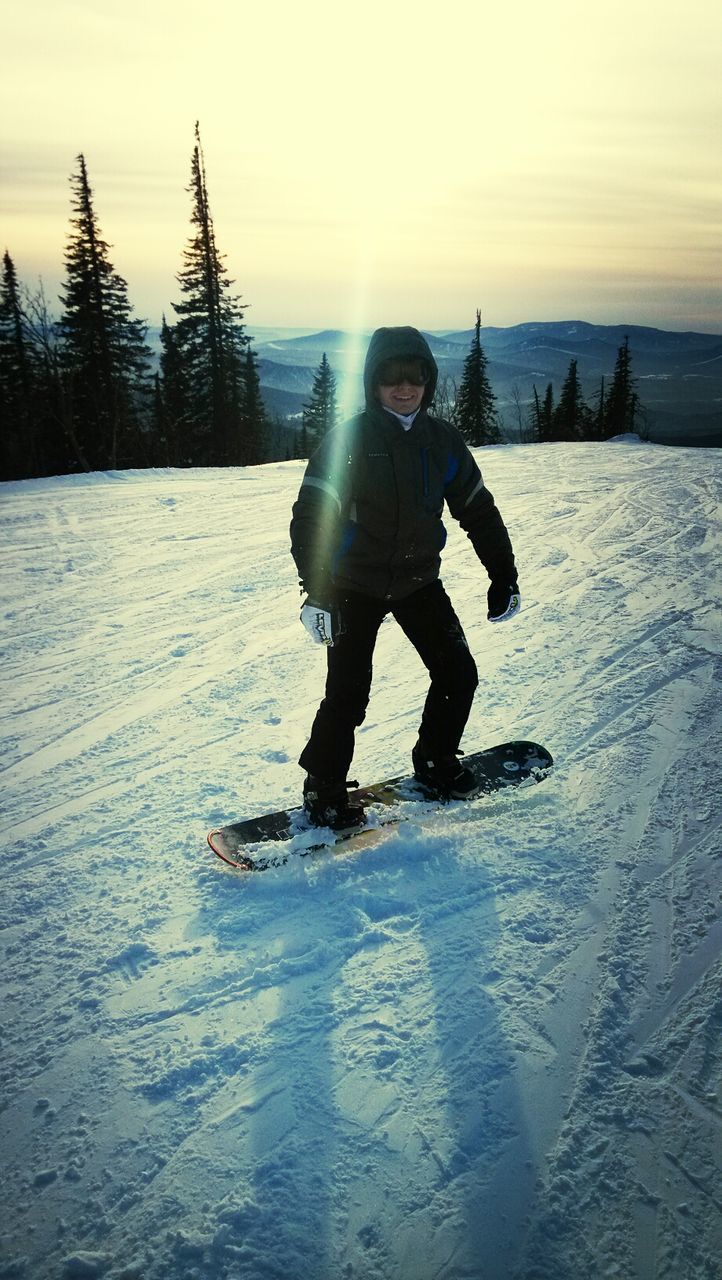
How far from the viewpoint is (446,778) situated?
3211mm

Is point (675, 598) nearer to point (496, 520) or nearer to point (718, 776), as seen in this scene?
point (718, 776)

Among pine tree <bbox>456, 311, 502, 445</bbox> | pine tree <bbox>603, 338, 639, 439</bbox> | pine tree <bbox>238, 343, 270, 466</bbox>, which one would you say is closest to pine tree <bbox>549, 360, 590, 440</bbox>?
pine tree <bbox>603, 338, 639, 439</bbox>

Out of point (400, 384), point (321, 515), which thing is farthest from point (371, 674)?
point (400, 384)

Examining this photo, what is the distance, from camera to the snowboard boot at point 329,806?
295 centimetres

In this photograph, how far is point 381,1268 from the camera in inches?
60.1

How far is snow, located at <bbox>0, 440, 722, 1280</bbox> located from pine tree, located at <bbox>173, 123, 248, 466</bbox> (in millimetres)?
26955

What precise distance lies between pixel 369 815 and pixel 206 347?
30357 mm

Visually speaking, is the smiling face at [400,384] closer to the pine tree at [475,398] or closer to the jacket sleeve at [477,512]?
the jacket sleeve at [477,512]

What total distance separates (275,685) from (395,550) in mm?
1925

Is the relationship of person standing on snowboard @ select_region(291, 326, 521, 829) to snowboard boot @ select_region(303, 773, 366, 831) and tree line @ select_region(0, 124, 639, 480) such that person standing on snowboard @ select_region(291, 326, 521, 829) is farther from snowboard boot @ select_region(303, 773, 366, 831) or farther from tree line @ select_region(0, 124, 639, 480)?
tree line @ select_region(0, 124, 639, 480)

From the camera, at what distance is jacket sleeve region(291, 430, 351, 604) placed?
263cm

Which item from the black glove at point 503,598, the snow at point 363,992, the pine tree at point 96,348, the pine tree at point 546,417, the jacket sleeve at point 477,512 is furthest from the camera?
the pine tree at point 546,417

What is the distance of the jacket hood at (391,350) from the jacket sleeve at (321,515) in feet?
0.85

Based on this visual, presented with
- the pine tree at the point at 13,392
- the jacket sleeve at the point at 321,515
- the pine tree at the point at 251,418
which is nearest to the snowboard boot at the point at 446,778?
the jacket sleeve at the point at 321,515
